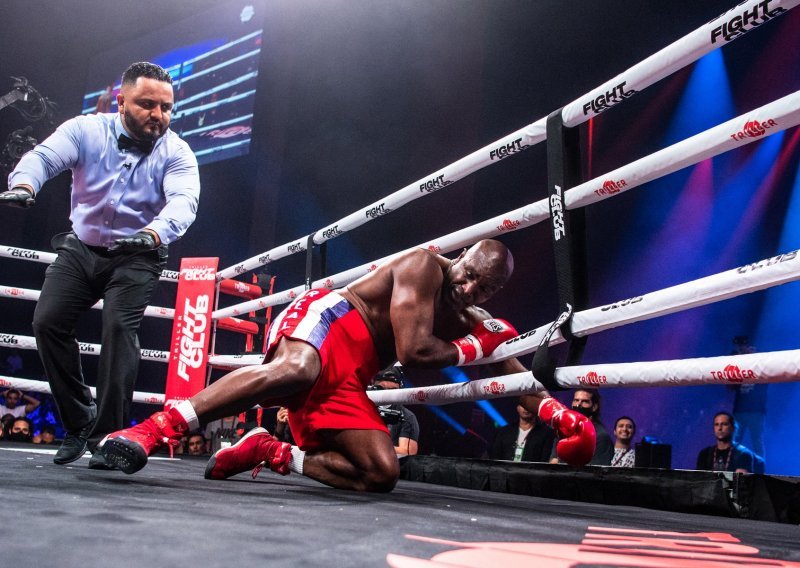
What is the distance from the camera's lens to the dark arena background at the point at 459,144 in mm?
5605

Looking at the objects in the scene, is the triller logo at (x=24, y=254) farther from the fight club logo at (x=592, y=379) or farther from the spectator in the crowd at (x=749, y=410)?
the spectator in the crowd at (x=749, y=410)

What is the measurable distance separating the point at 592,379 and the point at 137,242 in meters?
1.26

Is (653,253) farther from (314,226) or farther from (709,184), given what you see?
(314,226)

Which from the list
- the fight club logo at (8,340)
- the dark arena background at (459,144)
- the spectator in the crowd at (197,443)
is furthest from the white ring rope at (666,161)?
the dark arena background at (459,144)

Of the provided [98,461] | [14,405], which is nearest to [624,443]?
[98,461]

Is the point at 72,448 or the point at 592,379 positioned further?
the point at 72,448

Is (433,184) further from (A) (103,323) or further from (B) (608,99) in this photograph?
(A) (103,323)

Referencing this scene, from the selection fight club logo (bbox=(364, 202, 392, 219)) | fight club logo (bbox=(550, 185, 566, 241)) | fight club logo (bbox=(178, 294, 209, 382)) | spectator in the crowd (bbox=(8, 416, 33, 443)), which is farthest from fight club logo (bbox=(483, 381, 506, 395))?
spectator in the crowd (bbox=(8, 416, 33, 443))

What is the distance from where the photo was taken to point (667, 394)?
5895 millimetres

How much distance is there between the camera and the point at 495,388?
1854mm

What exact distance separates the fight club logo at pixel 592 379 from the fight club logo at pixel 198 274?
2.37m

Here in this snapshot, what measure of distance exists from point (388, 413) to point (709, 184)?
4732mm

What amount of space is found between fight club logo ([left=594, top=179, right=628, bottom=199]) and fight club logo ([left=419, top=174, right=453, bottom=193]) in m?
0.69

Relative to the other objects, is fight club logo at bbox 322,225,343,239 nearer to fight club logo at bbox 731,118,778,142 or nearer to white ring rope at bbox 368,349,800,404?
white ring rope at bbox 368,349,800,404
